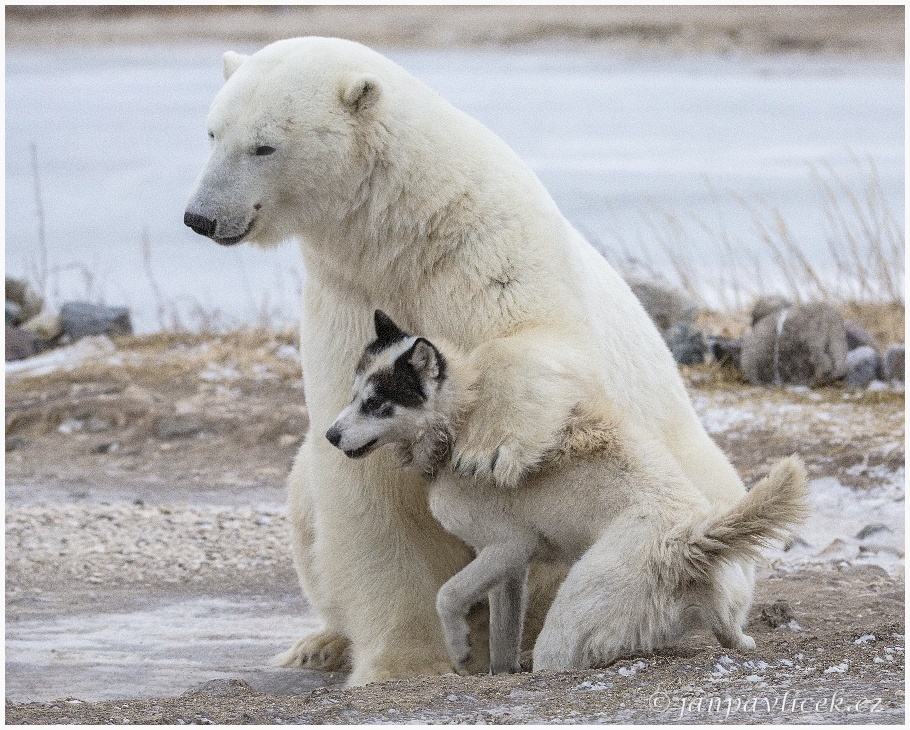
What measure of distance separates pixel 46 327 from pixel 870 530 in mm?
7539

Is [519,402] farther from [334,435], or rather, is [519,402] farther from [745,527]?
[745,527]

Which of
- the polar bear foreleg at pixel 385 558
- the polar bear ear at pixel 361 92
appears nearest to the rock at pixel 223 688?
the polar bear foreleg at pixel 385 558

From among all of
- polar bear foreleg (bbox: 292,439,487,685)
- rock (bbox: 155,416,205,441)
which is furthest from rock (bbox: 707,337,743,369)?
polar bear foreleg (bbox: 292,439,487,685)

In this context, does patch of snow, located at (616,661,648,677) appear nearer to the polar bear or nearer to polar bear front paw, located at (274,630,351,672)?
the polar bear

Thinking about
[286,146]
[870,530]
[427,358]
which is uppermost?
[286,146]

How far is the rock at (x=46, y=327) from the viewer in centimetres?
1178

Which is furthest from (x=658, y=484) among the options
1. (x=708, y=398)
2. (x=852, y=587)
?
(x=708, y=398)

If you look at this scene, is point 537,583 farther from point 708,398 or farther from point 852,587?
point 708,398

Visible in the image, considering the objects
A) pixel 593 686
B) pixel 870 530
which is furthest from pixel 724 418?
pixel 593 686

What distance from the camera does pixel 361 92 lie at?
180 inches

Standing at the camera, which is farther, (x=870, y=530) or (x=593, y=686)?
(x=870, y=530)

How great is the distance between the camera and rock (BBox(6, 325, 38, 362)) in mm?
11414

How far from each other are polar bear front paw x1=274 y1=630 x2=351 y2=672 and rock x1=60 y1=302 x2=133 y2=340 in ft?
22.3

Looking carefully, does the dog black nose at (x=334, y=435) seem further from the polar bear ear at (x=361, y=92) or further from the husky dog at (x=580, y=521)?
the polar bear ear at (x=361, y=92)
